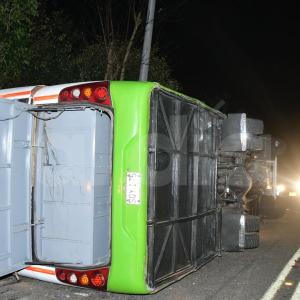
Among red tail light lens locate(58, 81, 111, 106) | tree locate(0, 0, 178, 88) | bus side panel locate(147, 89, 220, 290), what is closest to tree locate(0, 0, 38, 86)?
tree locate(0, 0, 178, 88)

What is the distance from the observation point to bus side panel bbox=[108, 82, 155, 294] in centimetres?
431

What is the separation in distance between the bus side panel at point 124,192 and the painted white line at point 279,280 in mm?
Answer: 2075

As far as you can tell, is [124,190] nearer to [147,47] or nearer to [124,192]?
[124,192]

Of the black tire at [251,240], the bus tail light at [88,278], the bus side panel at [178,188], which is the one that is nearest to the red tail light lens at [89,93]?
the bus side panel at [178,188]

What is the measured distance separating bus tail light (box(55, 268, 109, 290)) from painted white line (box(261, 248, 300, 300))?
225 centimetres

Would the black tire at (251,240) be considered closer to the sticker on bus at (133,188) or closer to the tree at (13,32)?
the sticker on bus at (133,188)

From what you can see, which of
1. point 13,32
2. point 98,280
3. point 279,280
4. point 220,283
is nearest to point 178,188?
point 98,280

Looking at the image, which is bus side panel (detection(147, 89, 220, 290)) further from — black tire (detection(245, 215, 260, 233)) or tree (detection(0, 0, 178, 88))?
tree (detection(0, 0, 178, 88))

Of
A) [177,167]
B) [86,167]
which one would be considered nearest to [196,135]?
[177,167]

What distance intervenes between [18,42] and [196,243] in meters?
6.03

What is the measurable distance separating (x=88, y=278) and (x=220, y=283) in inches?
93.9

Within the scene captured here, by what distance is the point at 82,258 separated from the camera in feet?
14.3

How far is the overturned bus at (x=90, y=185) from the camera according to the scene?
14.1ft

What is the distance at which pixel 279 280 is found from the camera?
6.42 meters
